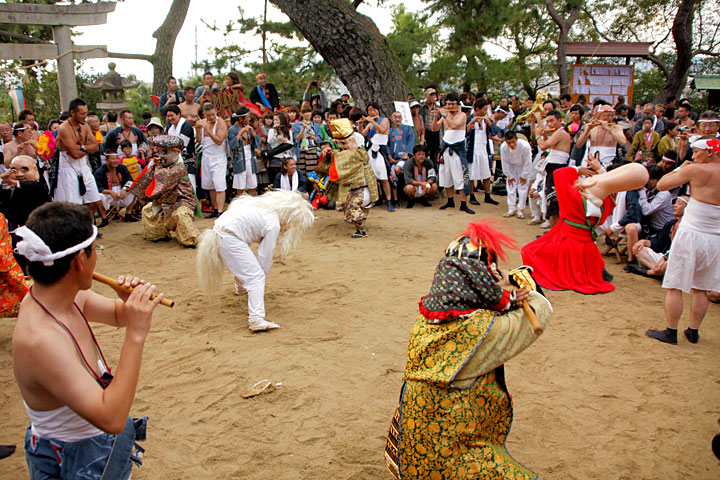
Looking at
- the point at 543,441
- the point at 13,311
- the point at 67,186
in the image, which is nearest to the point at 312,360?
the point at 543,441

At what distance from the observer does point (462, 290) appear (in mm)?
2299

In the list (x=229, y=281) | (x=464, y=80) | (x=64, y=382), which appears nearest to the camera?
(x=64, y=382)

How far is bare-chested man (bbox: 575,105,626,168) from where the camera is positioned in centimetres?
755

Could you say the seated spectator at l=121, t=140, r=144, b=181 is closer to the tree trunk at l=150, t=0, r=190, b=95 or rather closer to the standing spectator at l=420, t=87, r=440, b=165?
the standing spectator at l=420, t=87, r=440, b=165

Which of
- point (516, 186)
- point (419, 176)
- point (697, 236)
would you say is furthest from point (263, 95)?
point (697, 236)

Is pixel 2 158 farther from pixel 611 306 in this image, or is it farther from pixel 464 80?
pixel 464 80

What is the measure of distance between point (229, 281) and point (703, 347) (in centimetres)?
505

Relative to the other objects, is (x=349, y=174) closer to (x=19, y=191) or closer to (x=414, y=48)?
(x=19, y=191)

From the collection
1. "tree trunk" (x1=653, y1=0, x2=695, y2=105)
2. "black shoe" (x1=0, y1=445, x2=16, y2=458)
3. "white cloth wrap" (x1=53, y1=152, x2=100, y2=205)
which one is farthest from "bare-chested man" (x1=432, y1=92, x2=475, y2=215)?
"tree trunk" (x1=653, y1=0, x2=695, y2=105)

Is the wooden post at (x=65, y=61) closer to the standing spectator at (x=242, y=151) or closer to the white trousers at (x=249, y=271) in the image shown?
the standing spectator at (x=242, y=151)

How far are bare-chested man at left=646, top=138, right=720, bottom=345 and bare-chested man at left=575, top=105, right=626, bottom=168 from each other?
3255 mm

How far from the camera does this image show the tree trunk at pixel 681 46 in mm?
16828

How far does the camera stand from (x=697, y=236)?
4496mm

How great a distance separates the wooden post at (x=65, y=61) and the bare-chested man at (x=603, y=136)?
11.6 meters
